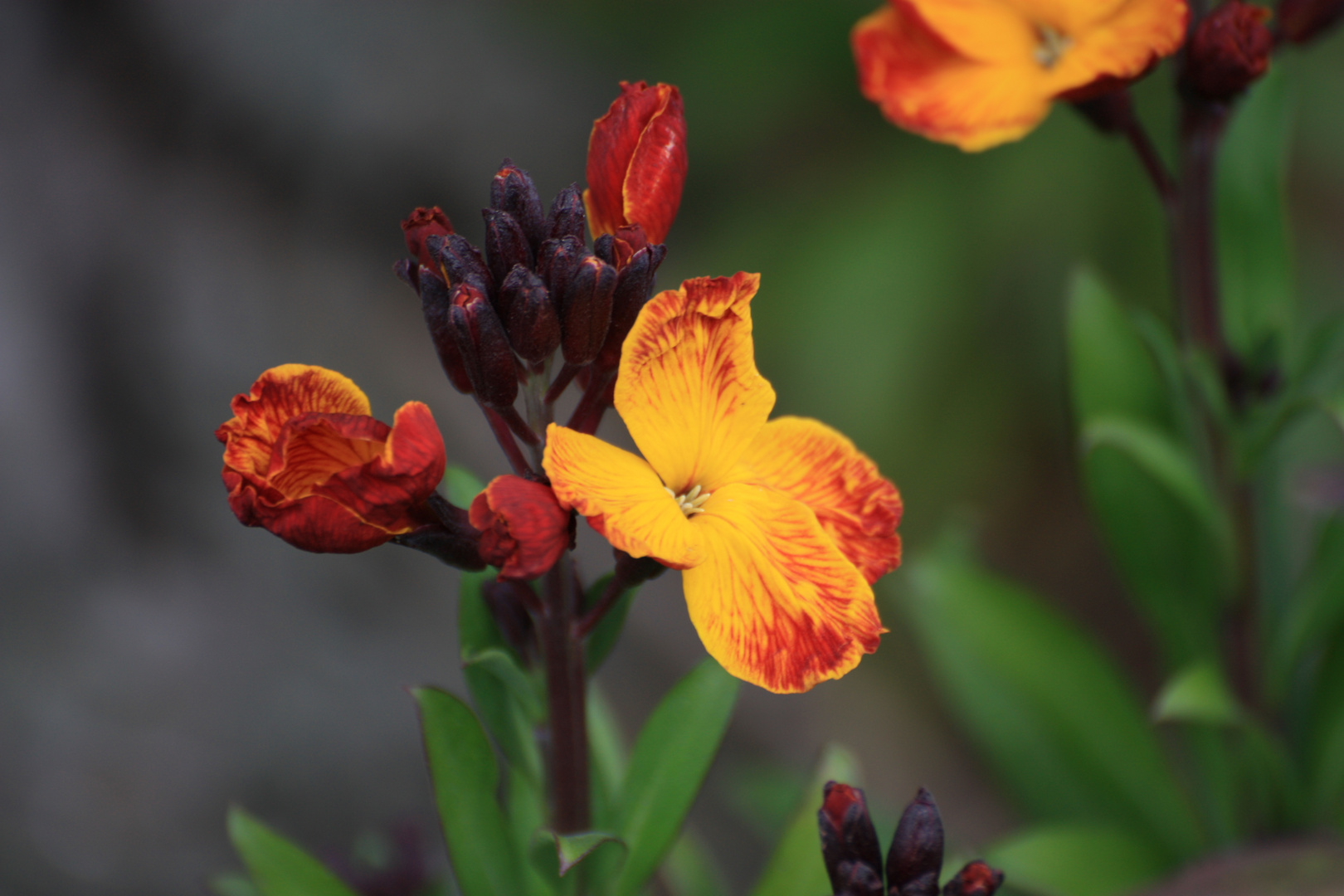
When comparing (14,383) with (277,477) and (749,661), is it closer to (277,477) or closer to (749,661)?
(277,477)

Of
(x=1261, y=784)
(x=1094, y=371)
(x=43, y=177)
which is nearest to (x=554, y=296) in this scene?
(x=1094, y=371)

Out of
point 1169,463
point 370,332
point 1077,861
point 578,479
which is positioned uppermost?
point 370,332

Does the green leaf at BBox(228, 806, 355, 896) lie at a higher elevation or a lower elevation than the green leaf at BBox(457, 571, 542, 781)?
lower

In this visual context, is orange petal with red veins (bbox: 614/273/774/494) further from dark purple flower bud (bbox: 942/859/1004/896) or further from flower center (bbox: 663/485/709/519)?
dark purple flower bud (bbox: 942/859/1004/896)

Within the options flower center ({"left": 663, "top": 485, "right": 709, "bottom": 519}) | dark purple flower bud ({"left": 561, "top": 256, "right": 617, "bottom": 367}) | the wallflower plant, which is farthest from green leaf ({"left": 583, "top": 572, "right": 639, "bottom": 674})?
A: dark purple flower bud ({"left": 561, "top": 256, "right": 617, "bottom": 367})

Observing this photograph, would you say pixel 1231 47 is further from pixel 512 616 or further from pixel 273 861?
pixel 273 861

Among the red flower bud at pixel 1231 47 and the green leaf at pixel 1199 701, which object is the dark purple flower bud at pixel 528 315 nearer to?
the red flower bud at pixel 1231 47

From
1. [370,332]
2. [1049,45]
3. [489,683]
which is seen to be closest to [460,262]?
[489,683]
